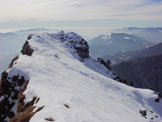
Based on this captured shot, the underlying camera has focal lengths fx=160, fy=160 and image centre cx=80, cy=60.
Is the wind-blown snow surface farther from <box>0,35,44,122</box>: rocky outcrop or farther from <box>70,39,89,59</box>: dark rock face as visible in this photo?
<box>70,39,89,59</box>: dark rock face

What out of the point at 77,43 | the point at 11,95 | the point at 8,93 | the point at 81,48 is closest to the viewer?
the point at 11,95

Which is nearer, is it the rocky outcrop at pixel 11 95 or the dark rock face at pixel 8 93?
the rocky outcrop at pixel 11 95

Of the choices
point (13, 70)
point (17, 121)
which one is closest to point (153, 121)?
point (17, 121)

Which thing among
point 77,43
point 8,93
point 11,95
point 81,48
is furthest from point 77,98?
point 77,43

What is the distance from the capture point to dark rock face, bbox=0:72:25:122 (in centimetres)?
3573

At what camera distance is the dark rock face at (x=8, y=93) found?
117 feet

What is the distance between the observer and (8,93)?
3981 cm

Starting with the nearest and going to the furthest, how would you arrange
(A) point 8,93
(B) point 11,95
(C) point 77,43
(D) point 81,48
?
1. (B) point 11,95
2. (A) point 8,93
3. (D) point 81,48
4. (C) point 77,43

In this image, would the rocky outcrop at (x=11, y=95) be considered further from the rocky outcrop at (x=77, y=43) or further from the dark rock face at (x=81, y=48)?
the dark rock face at (x=81, y=48)

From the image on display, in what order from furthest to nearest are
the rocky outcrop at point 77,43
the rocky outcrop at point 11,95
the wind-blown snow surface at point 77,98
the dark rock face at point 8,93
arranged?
the rocky outcrop at point 77,43, the dark rock face at point 8,93, the rocky outcrop at point 11,95, the wind-blown snow surface at point 77,98

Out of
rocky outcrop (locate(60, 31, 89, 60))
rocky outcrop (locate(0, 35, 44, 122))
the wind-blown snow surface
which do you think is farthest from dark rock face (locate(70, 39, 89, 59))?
rocky outcrop (locate(0, 35, 44, 122))

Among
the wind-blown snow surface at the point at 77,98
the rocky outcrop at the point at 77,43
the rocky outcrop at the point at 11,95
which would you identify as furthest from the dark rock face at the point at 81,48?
the rocky outcrop at the point at 11,95

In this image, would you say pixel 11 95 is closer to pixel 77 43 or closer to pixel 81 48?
pixel 81 48

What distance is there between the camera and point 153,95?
204 feet
